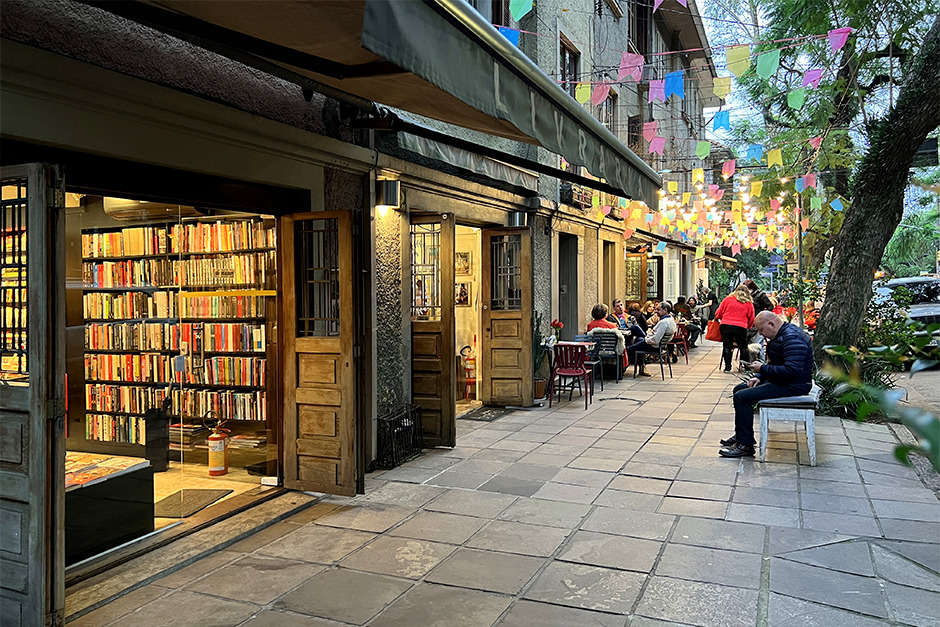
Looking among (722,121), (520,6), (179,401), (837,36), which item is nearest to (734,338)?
(722,121)

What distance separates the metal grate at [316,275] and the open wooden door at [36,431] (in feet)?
7.90

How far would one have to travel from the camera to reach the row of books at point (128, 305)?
18.9ft

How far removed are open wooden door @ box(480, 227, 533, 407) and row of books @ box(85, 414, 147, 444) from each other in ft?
16.9

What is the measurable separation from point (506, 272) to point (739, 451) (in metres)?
4.21

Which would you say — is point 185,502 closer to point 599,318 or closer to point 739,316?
point 599,318

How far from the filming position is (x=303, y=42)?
12.3 ft

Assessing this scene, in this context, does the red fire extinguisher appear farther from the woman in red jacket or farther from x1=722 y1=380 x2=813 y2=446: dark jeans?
the woman in red jacket

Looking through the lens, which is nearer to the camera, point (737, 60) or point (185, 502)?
point (185, 502)

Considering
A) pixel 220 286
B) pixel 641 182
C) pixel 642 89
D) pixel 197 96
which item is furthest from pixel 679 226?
pixel 197 96

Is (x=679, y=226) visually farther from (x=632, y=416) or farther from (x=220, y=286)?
(x=220, y=286)

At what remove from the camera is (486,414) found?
9359 millimetres

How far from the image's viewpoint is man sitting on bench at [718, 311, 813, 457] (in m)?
6.40

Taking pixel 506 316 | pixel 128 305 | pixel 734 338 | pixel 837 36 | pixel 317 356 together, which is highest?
pixel 837 36

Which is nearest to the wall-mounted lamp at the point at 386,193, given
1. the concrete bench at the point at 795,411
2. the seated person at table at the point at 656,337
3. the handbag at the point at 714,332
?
the concrete bench at the point at 795,411
